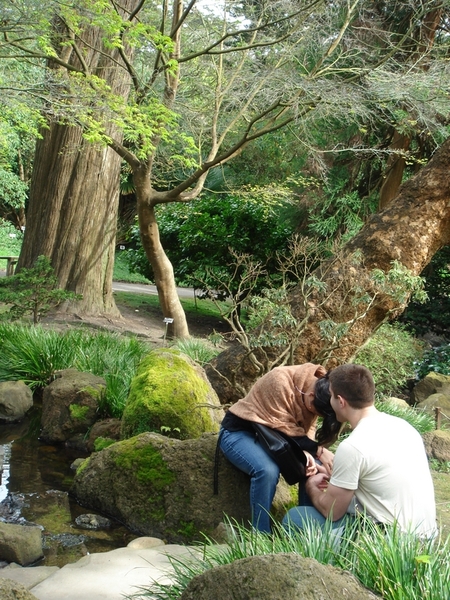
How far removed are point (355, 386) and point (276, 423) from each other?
30.3 inches

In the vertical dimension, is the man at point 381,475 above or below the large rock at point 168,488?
above

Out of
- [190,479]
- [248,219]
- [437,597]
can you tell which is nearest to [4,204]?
[248,219]

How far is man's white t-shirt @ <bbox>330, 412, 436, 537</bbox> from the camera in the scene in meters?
3.66

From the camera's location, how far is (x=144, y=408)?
6.39m

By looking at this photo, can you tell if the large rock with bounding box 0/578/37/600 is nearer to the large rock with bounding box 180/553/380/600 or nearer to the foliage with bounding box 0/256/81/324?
the large rock with bounding box 180/553/380/600

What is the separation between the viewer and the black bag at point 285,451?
4445 millimetres

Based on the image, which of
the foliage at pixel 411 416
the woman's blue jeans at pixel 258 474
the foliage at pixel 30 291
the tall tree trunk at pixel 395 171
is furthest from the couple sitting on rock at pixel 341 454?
the tall tree trunk at pixel 395 171

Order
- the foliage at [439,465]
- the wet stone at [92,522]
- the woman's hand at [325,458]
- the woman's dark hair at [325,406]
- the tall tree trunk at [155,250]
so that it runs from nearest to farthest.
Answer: the woman's dark hair at [325,406]
the woman's hand at [325,458]
the wet stone at [92,522]
the foliage at [439,465]
the tall tree trunk at [155,250]

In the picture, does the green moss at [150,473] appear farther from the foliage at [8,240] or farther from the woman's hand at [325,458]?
the foliage at [8,240]

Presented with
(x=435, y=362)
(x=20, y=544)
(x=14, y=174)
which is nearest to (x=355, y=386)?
(x=20, y=544)

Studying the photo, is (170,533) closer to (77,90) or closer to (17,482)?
(17,482)

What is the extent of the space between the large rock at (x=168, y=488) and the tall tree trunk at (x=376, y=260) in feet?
8.44

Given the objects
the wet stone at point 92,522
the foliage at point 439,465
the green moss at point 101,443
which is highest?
the foliage at point 439,465

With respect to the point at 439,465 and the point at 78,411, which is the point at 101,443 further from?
the point at 439,465
